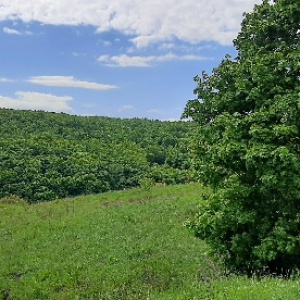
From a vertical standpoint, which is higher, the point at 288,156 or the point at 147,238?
the point at 288,156

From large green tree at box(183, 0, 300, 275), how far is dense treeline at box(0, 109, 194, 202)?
3658 centimetres

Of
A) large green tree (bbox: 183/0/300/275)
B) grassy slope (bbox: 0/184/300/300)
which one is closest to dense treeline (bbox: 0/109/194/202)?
grassy slope (bbox: 0/184/300/300)

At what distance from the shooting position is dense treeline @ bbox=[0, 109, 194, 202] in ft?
223

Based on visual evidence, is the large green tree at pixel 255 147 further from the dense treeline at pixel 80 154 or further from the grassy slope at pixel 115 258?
the dense treeline at pixel 80 154

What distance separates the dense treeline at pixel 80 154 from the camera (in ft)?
223

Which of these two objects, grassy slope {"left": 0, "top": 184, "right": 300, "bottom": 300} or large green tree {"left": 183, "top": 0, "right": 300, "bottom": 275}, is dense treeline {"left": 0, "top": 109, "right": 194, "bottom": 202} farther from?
large green tree {"left": 183, "top": 0, "right": 300, "bottom": 275}

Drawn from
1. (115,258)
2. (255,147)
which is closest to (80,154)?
(115,258)

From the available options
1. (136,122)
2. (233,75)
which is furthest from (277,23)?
(136,122)

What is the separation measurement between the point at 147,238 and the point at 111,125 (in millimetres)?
91711

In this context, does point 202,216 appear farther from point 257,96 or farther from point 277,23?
point 277,23

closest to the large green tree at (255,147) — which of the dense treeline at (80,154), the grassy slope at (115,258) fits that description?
the grassy slope at (115,258)

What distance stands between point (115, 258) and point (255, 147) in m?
11.0

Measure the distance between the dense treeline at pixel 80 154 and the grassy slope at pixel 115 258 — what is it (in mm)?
22064

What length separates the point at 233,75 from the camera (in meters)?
12.7
